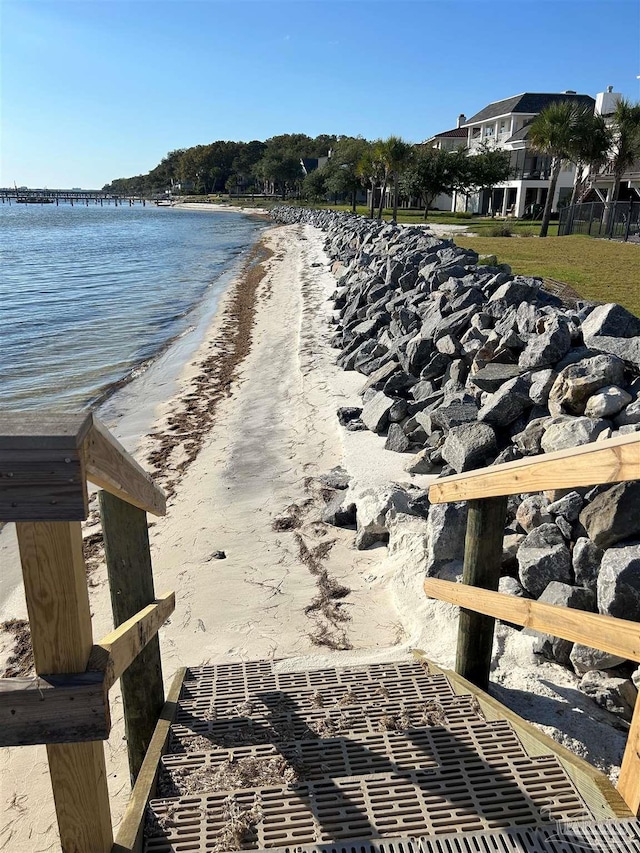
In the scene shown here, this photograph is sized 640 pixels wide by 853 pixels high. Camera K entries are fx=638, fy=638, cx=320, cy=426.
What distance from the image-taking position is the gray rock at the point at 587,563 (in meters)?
3.95

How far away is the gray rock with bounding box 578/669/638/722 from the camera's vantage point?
10.6 feet

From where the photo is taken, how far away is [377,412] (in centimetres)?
796

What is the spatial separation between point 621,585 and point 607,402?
202cm

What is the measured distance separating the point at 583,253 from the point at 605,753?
1983 centimetres

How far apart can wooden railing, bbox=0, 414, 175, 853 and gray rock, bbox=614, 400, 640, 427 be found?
418 cm

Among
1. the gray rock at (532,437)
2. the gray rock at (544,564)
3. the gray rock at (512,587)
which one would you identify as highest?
the gray rock at (532,437)

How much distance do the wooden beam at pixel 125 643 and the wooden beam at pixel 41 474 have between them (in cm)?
46

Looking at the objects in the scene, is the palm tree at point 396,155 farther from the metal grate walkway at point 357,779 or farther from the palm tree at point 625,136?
the metal grate walkway at point 357,779

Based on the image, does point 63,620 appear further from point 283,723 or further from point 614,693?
point 614,693

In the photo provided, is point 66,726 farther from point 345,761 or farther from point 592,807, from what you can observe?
point 592,807

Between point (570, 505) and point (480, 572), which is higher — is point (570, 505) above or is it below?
below

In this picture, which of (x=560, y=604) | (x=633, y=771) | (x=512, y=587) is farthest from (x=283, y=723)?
(x=512, y=587)

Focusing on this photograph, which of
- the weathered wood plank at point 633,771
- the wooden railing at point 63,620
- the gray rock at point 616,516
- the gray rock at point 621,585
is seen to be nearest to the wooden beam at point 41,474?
the wooden railing at point 63,620

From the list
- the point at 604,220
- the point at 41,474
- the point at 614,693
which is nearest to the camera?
the point at 41,474
